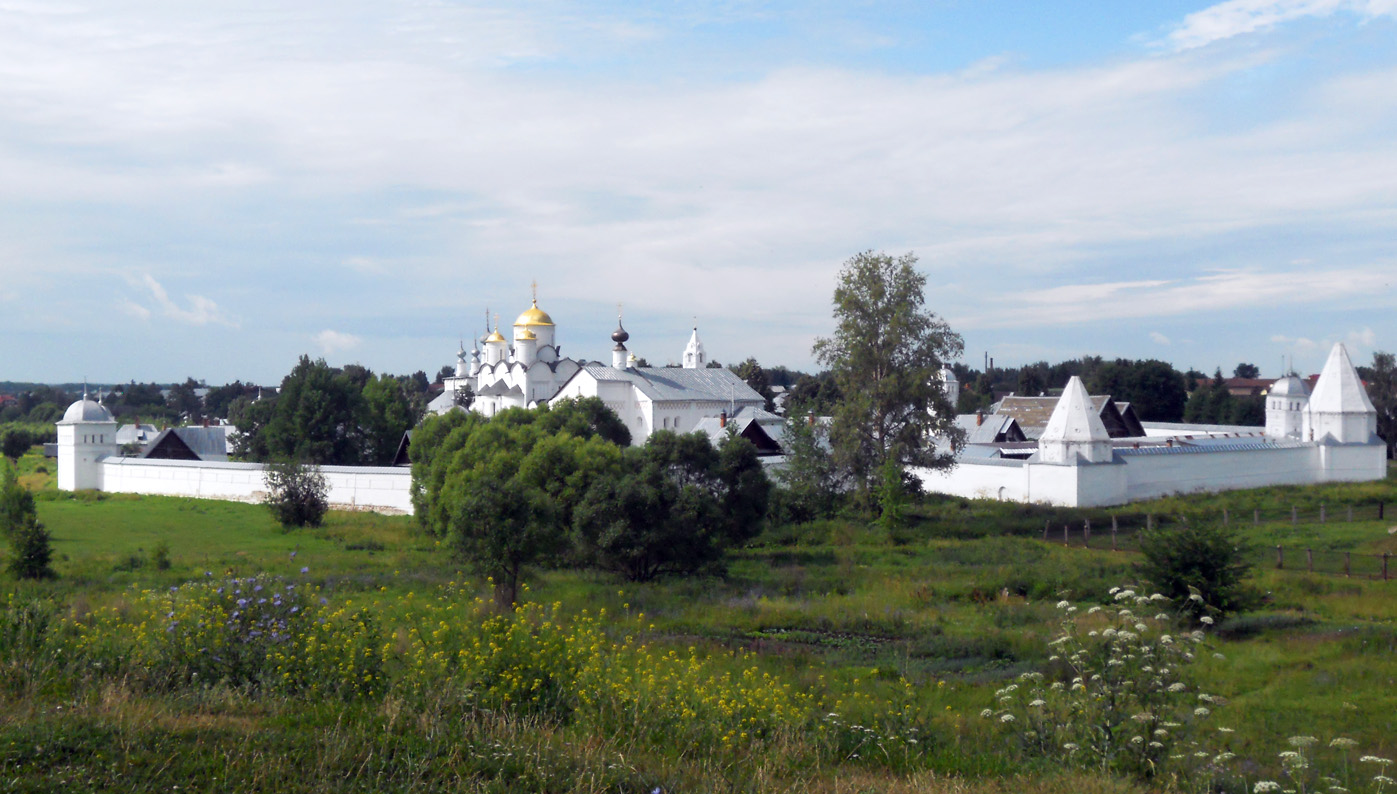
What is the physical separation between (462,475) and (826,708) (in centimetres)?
1466

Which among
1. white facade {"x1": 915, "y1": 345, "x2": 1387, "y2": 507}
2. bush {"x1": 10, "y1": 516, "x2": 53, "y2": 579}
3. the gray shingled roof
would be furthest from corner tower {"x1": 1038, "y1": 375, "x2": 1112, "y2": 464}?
bush {"x1": 10, "y1": 516, "x2": 53, "y2": 579}

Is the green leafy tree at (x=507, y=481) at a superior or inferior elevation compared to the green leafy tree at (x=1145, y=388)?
inferior

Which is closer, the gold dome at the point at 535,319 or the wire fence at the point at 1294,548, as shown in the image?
the wire fence at the point at 1294,548

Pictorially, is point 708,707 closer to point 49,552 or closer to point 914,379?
point 49,552

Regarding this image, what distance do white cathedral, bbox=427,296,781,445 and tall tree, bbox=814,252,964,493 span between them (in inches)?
428

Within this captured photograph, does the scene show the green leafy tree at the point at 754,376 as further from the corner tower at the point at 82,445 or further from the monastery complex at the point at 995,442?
the corner tower at the point at 82,445

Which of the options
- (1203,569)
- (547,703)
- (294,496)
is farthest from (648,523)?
(547,703)

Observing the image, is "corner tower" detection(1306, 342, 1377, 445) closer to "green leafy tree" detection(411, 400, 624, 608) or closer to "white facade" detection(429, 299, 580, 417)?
"green leafy tree" detection(411, 400, 624, 608)

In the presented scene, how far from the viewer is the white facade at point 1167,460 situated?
31.3 meters

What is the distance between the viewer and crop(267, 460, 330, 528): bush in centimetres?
2725

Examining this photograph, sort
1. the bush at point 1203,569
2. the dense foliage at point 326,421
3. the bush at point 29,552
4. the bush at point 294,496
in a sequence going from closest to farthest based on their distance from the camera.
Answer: the bush at point 1203,569 → the bush at point 29,552 → the bush at point 294,496 → the dense foliage at point 326,421

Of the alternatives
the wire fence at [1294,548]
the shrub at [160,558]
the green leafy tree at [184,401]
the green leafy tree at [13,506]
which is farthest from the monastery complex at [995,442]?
the green leafy tree at [184,401]

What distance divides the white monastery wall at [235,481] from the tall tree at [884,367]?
1314 cm

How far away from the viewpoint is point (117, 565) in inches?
789
